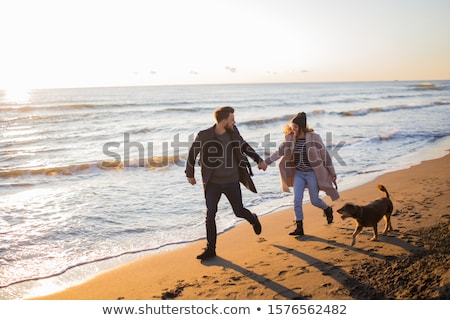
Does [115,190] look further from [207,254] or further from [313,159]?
[313,159]

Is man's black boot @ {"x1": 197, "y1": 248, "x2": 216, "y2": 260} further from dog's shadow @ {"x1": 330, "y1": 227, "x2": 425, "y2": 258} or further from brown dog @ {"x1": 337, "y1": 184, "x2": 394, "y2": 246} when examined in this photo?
brown dog @ {"x1": 337, "y1": 184, "x2": 394, "y2": 246}

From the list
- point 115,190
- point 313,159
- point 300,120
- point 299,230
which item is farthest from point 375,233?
point 115,190

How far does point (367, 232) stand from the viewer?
589 centimetres

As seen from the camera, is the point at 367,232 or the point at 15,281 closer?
the point at 15,281

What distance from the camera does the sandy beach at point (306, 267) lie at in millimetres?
4133

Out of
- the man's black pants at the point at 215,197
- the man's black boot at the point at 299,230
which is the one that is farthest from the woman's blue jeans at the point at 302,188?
the man's black pants at the point at 215,197

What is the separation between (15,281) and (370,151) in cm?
1238

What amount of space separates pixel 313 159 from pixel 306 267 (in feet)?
5.50

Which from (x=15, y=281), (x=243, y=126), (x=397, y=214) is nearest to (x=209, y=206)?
(x=15, y=281)

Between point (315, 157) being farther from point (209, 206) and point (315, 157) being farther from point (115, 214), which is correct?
point (115, 214)

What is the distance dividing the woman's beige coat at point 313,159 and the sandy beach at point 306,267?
2.60 ft

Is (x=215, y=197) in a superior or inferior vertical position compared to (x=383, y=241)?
superior

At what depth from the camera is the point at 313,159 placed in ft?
19.3

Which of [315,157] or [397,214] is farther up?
[315,157]
